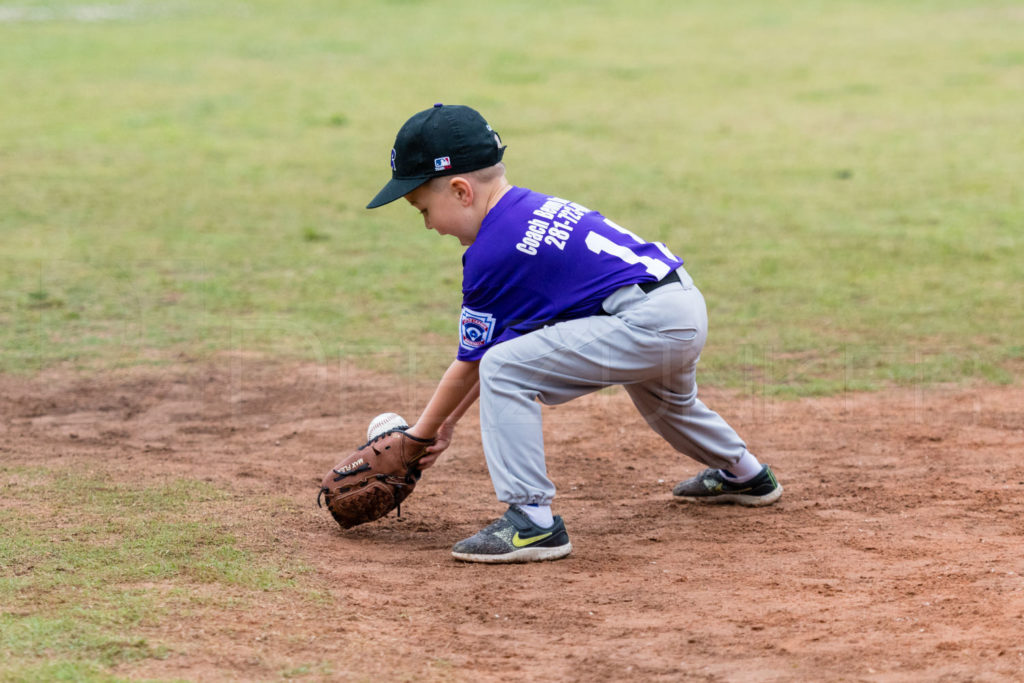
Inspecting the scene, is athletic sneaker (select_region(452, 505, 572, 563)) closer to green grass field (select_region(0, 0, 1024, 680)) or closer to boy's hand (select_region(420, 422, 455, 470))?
boy's hand (select_region(420, 422, 455, 470))

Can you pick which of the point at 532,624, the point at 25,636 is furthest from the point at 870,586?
the point at 25,636

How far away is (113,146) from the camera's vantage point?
12.5 meters

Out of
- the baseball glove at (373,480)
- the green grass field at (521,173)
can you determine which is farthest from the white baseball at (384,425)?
the green grass field at (521,173)

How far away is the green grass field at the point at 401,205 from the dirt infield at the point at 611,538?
27 centimetres

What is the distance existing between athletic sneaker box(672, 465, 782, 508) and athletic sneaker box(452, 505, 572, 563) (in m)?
0.85

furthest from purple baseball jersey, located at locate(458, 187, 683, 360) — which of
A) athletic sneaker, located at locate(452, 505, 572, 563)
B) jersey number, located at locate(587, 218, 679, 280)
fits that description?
athletic sneaker, located at locate(452, 505, 572, 563)

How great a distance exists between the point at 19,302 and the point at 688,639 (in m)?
5.59

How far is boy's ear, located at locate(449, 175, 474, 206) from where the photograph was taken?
4027mm

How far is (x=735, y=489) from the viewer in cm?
466

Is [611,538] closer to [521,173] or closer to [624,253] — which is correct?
[624,253]

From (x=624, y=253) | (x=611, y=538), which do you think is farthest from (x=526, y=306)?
(x=611, y=538)

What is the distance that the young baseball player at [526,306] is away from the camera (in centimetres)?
399

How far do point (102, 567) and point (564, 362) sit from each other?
1610 mm

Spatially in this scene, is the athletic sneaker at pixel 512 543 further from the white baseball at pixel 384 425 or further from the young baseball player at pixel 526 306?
the white baseball at pixel 384 425
